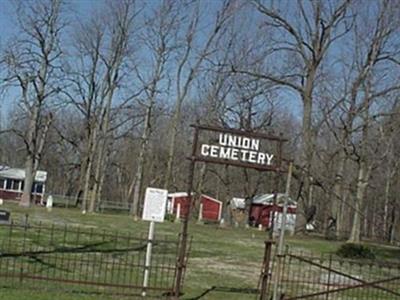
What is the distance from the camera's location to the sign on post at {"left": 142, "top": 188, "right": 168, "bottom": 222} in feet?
44.0

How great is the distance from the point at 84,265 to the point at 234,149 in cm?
647

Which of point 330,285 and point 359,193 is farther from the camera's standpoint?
point 359,193

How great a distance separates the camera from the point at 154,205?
530 inches

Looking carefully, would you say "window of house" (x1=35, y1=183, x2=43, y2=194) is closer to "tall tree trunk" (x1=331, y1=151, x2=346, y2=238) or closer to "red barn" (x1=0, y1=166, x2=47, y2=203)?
"red barn" (x1=0, y1=166, x2=47, y2=203)

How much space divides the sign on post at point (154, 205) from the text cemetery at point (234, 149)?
162 cm

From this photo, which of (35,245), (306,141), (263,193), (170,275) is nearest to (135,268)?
(170,275)

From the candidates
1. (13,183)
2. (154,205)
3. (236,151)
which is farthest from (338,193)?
(13,183)

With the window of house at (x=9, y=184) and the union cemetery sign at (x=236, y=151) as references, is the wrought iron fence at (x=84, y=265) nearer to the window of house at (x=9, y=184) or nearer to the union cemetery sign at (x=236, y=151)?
the union cemetery sign at (x=236, y=151)

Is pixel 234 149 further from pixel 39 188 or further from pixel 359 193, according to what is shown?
pixel 39 188

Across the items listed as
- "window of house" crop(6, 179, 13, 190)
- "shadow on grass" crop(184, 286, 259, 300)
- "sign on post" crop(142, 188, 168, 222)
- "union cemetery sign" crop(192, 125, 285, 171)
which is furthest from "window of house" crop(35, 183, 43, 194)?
"union cemetery sign" crop(192, 125, 285, 171)

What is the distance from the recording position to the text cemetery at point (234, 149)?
12281 millimetres

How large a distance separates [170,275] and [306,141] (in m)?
28.9

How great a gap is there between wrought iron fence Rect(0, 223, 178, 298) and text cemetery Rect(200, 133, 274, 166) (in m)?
2.43

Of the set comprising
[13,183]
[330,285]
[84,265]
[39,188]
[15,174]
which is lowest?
[84,265]
